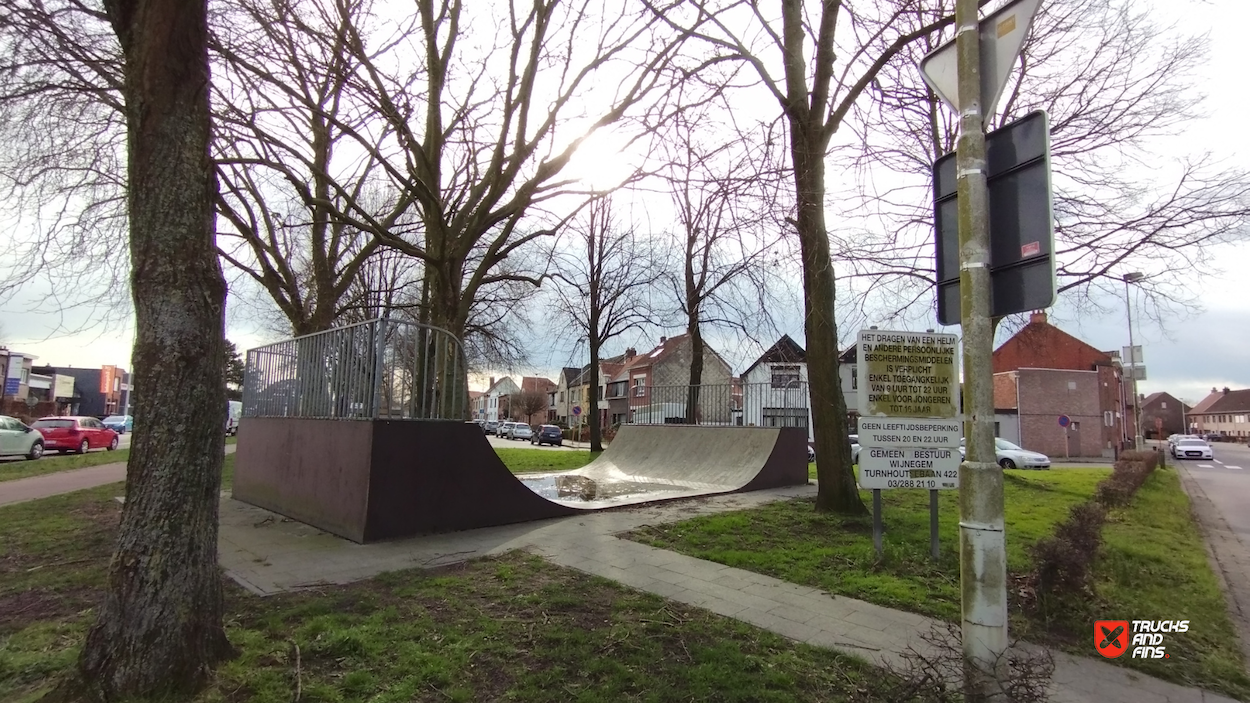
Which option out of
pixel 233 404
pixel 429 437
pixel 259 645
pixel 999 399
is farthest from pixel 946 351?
pixel 233 404

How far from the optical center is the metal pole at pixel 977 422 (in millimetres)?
3045

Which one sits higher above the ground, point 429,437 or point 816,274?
point 816,274

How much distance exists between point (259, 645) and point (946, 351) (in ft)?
23.4

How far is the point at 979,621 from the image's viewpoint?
121 inches

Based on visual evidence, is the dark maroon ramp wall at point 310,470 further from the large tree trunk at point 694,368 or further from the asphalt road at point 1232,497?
the asphalt road at point 1232,497

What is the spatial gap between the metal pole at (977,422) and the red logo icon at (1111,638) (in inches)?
86.7

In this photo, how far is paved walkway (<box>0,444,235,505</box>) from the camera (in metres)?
12.7

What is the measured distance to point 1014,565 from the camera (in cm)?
679

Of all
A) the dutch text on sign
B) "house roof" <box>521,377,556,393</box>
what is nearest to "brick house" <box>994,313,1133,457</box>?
the dutch text on sign

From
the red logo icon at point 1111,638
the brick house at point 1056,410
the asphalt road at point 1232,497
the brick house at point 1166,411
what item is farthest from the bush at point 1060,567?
the brick house at point 1166,411

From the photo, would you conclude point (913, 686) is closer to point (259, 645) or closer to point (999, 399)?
point (259, 645)

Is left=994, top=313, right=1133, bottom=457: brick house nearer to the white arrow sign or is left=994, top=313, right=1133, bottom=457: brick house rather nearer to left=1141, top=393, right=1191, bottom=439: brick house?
the white arrow sign

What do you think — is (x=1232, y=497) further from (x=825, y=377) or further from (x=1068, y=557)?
(x=1068, y=557)

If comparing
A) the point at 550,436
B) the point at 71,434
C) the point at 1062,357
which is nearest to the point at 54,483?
the point at 71,434
